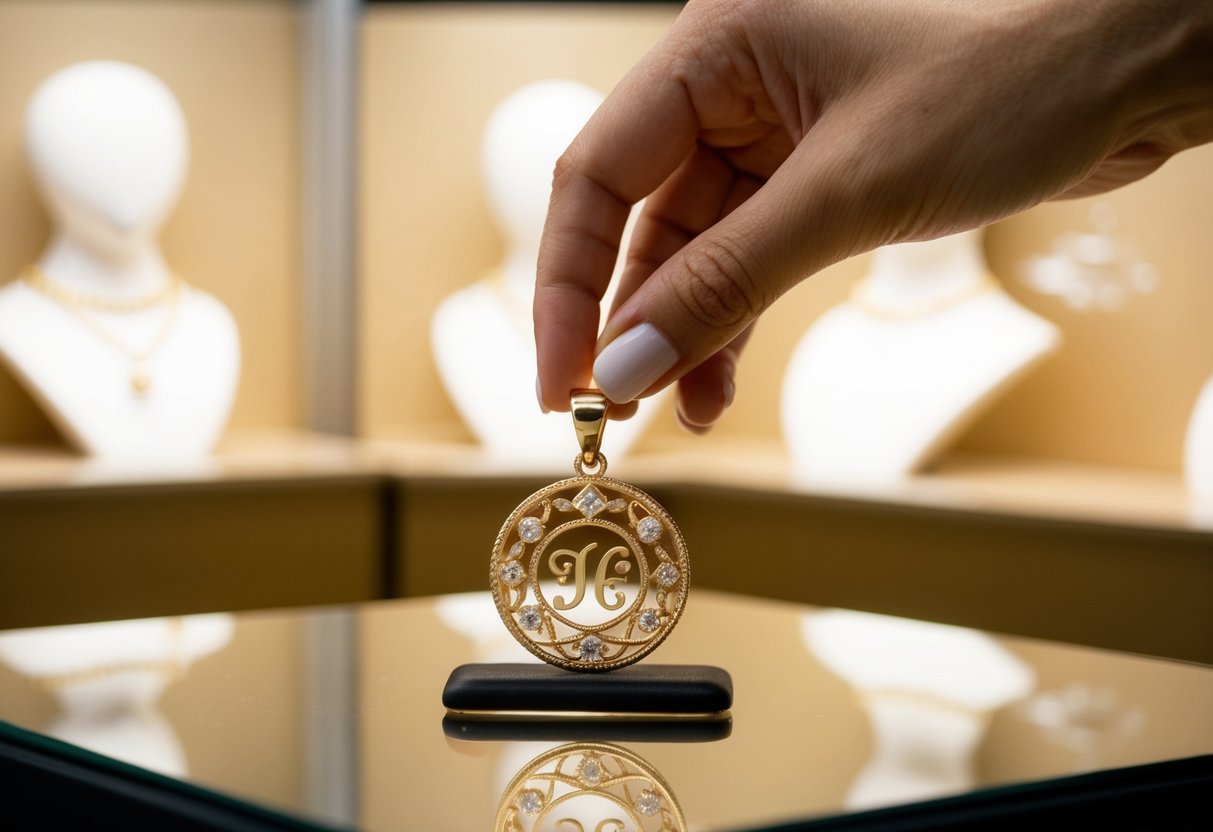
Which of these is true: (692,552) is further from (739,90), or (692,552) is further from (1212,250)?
(739,90)

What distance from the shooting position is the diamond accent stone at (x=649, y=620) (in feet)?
2.53

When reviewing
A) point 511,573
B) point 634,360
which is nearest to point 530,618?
point 511,573

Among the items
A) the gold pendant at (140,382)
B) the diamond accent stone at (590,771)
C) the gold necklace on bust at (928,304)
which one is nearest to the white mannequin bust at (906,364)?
the gold necklace on bust at (928,304)

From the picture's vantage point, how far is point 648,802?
0.56 meters

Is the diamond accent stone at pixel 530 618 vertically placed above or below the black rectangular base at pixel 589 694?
above

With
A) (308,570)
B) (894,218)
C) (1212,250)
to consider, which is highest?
(1212,250)

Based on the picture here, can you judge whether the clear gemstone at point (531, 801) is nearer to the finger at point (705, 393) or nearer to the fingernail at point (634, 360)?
the fingernail at point (634, 360)

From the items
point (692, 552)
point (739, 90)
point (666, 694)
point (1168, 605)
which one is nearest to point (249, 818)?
point (666, 694)

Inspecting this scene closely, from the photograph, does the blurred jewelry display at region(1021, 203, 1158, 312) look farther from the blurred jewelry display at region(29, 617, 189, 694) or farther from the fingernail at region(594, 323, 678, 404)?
the blurred jewelry display at region(29, 617, 189, 694)

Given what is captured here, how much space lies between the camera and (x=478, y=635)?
895 millimetres

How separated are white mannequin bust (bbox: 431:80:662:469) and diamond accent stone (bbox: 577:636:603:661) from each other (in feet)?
3.89

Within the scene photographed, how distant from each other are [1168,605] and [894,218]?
0.91 m

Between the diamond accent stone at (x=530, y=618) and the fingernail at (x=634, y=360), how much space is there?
0.47 ft

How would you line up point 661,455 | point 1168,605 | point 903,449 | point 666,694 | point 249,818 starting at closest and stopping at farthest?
point 249,818, point 666,694, point 1168,605, point 903,449, point 661,455
